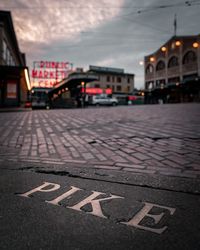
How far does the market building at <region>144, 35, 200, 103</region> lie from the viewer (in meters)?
46.2

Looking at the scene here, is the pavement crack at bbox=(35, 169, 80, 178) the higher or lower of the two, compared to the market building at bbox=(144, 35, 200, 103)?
lower

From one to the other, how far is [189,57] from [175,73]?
177 inches

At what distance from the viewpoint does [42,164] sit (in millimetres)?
3846

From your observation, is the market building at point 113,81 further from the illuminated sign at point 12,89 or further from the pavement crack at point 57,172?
the pavement crack at point 57,172

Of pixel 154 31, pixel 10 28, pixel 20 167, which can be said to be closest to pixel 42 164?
pixel 20 167

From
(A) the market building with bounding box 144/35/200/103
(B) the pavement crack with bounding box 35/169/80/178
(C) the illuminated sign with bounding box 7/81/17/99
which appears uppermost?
(A) the market building with bounding box 144/35/200/103

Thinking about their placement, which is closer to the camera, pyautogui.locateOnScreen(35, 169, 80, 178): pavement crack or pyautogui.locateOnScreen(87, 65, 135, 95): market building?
pyautogui.locateOnScreen(35, 169, 80, 178): pavement crack

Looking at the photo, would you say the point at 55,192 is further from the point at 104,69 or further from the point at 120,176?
the point at 104,69

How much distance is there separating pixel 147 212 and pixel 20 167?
2.36m

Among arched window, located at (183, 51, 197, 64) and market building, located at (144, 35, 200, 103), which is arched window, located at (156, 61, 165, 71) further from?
arched window, located at (183, 51, 197, 64)

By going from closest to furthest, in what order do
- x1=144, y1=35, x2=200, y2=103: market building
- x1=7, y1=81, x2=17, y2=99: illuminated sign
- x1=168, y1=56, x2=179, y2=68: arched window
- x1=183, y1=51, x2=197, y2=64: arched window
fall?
x1=7, y1=81, x2=17, y2=99: illuminated sign
x1=144, y1=35, x2=200, y2=103: market building
x1=183, y1=51, x2=197, y2=64: arched window
x1=168, y1=56, x2=179, y2=68: arched window

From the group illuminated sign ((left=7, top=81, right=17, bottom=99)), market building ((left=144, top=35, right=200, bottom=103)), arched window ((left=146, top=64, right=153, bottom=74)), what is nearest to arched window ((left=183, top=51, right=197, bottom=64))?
market building ((left=144, top=35, right=200, bottom=103))

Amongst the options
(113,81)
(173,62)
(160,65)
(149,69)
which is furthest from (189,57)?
(113,81)

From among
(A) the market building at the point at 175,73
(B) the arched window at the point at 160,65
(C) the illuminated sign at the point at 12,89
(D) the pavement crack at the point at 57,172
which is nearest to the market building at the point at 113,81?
(A) the market building at the point at 175,73
